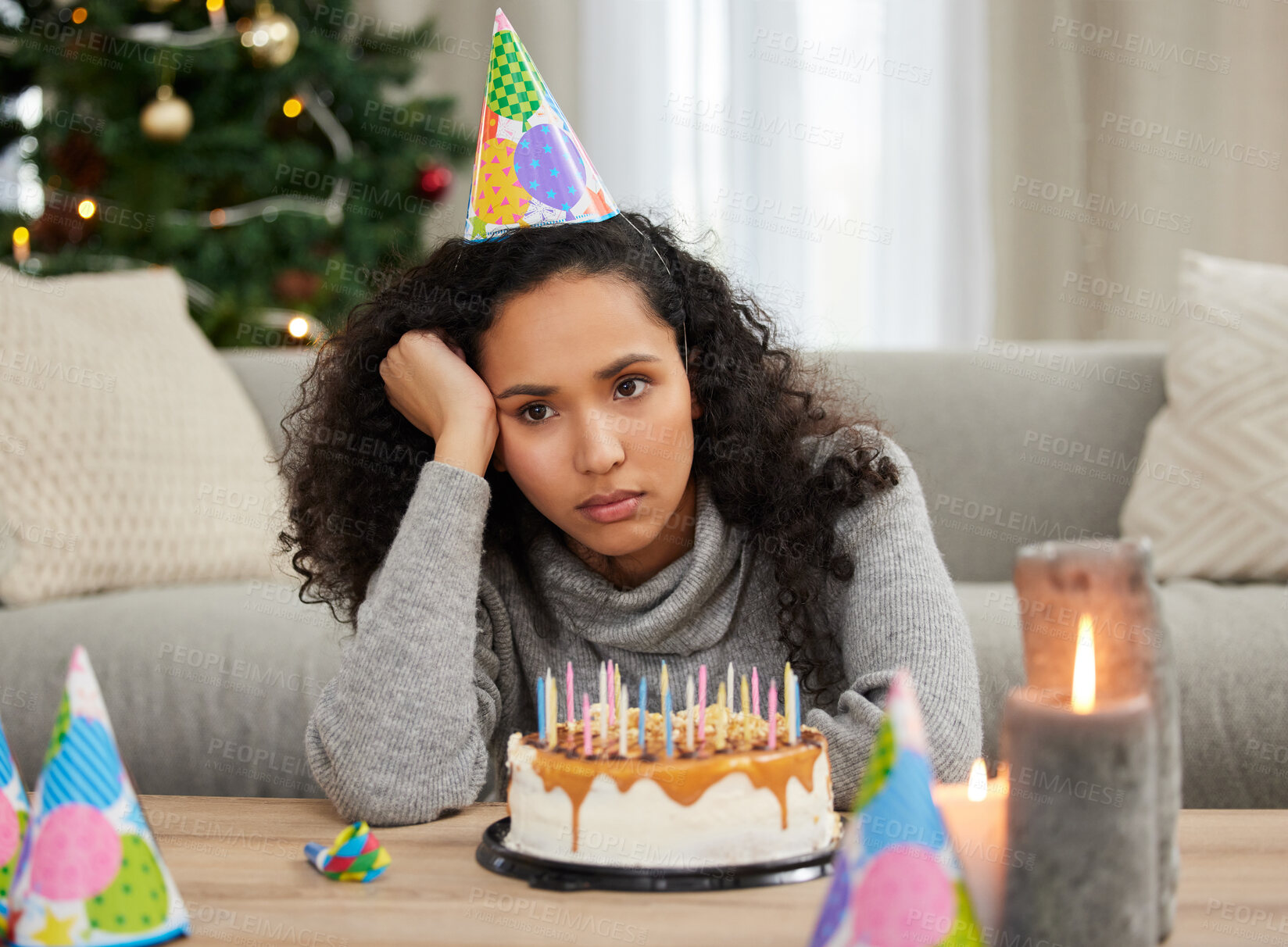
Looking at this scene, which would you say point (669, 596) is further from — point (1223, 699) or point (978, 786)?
point (1223, 699)

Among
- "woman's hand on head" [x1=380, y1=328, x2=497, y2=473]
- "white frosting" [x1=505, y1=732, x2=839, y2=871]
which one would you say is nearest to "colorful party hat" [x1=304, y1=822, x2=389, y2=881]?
"white frosting" [x1=505, y1=732, x2=839, y2=871]

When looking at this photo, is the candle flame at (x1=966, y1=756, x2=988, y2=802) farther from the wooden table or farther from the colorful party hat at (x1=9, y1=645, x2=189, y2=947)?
the colorful party hat at (x1=9, y1=645, x2=189, y2=947)

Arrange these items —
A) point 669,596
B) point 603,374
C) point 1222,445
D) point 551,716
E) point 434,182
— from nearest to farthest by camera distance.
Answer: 1. point 551,716
2. point 603,374
3. point 669,596
4. point 1222,445
5. point 434,182

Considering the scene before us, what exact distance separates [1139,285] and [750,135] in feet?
3.89

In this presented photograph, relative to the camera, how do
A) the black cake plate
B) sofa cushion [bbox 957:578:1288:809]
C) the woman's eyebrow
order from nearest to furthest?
the black cake plate, the woman's eyebrow, sofa cushion [bbox 957:578:1288:809]

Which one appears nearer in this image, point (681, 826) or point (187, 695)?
point (681, 826)

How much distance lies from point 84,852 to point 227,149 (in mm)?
2701

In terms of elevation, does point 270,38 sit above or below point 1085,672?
above

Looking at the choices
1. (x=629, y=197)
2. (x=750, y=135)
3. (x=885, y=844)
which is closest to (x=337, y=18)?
(x=629, y=197)

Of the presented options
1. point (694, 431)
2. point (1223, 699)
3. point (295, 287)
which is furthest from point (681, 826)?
point (295, 287)

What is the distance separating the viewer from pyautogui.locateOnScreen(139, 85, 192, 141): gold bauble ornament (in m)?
2.85

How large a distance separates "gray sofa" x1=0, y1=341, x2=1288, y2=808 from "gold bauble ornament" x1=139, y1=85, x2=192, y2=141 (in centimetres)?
147

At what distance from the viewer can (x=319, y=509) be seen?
4.38 feet

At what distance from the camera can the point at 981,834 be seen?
58 centimetres
